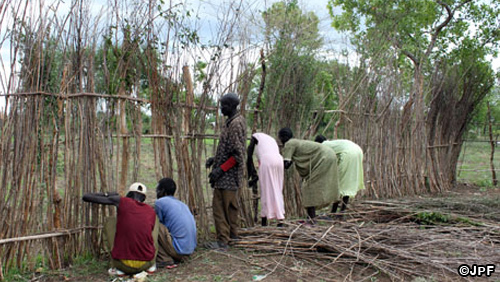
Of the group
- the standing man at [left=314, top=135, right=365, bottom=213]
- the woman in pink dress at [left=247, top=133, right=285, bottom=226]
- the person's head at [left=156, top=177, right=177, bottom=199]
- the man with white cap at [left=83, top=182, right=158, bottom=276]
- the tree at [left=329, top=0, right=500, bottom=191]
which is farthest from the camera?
the tree at [left=329, top=0, right=500, bottom=191]

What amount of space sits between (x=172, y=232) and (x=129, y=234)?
1.88ft

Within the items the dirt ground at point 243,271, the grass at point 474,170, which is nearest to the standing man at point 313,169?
the dirt ground at point 243,271

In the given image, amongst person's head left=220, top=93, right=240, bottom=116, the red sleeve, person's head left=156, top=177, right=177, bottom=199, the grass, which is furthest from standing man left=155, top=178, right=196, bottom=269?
the grass

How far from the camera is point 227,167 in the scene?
4.65 m

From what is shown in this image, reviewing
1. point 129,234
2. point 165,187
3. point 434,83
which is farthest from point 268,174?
point 434,83

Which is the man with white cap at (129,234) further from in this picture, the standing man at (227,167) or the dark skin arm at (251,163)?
the dark skin arm at (251,163)

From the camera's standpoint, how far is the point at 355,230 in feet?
15.2

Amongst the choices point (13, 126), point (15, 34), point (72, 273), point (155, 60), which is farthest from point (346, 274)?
point (15, 34)

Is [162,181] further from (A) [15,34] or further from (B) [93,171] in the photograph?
(A) [15,34]

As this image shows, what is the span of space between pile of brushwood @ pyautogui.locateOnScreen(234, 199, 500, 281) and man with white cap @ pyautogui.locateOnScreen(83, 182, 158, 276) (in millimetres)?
1114

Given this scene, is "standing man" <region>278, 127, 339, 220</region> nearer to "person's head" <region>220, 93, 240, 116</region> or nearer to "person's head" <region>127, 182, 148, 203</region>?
"person's head" <region>220, 93, 240, 116</region>

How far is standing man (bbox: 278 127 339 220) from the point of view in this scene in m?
5.74

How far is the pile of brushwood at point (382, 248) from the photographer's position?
388cm

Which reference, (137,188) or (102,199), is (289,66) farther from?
(102,199)
